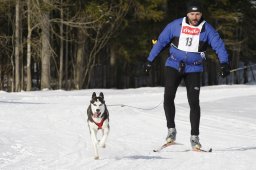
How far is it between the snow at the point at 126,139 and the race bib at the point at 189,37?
Answer: 1.46 meters

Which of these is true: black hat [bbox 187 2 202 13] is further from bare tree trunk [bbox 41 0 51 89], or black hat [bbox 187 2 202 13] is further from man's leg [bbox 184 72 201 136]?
bare tree trunk [bbox 41 0 51 89]

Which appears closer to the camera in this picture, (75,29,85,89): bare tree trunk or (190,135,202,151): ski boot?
(190,135,202,151): ski boot

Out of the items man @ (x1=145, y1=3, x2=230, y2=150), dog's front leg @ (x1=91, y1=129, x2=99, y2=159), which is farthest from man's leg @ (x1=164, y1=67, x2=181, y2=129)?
dog's front leg @ (x1=91, y1=129, x2=99, y2=159)

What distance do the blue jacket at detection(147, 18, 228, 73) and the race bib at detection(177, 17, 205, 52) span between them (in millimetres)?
46

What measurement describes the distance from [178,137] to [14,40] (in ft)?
66.7

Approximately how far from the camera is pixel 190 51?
8.54 meters

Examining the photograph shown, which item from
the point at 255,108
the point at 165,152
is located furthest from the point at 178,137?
the point at 255,108

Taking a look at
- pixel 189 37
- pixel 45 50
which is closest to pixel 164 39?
pixel 189 37

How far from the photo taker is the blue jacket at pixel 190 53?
27.7ft

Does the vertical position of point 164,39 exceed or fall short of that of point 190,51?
it exceeds it

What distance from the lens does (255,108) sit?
17047mm

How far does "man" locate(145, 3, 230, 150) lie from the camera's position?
844 cm

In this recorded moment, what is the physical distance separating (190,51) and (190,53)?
0.10 ft

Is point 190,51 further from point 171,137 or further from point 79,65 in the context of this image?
point 79,65
